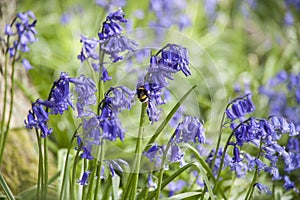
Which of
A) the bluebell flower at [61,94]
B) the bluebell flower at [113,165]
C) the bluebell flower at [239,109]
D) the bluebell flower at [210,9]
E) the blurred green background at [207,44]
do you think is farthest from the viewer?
the bluebell flower at [210,9]

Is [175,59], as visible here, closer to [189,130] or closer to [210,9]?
[189,130]

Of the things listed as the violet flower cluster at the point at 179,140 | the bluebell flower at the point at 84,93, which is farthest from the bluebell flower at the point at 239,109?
the bluebell flower at the point at 84,93

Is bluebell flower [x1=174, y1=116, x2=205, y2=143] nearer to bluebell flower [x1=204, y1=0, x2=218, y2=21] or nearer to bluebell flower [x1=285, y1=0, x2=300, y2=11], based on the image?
bluebell flower [x1=204, y1=0, x2=218, y2=21]

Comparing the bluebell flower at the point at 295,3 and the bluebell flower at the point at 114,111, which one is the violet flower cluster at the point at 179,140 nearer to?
the bluebell flower at the point at 114,111

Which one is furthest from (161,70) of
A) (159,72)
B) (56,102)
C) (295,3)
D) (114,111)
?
(295,3)

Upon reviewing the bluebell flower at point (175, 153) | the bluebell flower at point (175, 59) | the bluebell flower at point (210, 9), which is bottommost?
the bluebell flower at point (175, 153)

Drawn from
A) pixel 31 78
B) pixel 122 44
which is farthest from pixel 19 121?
pixel 122 44

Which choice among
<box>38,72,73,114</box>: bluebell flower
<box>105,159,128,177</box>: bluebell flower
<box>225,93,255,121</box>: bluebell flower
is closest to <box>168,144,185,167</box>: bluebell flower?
<box>105,159,128,177</box>: bluebell flower

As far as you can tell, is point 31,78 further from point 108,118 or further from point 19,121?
point 108,118
